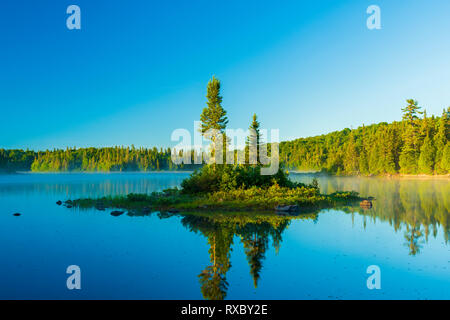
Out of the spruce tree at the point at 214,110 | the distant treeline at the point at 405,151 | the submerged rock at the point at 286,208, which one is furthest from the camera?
the distant treeline at the point at 405,151

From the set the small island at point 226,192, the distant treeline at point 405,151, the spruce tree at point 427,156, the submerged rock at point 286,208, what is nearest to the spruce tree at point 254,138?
the small island at point 226,192

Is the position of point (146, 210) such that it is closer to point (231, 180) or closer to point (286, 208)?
point (231, 180)

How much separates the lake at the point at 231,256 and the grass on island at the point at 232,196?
14.7 ft

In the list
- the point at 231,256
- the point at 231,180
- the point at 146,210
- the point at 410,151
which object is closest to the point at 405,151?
the point at 410,151

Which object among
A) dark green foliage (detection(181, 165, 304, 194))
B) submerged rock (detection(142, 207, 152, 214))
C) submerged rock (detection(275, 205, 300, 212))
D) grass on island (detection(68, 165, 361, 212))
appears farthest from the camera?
dark green foliage (detection(181, 165, 304, 194))

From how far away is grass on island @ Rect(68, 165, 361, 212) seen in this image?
31000 millimetres

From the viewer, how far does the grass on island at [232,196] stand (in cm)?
3100

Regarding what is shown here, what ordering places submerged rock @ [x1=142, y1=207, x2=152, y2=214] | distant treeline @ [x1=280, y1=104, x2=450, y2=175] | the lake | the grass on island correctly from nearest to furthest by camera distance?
1. the lake
2. submerged rock @ [x1=142, y1=207, x2=152, y2=214]
3. the grass on island
4. distant treeline @ [x1=280, y1=104, x2=450, y2=175]

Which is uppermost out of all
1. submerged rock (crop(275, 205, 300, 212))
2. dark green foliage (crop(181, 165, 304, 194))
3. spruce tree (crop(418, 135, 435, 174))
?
spruce tree (crop(418, 135, 435, 174))

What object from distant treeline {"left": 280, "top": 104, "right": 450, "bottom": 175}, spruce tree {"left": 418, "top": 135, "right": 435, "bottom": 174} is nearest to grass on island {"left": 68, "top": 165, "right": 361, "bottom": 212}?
distant treeline {"left": 280, "top": 104, "right": 450, "bottom": 175}

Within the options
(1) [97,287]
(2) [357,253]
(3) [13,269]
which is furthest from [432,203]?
(3) [13,269]

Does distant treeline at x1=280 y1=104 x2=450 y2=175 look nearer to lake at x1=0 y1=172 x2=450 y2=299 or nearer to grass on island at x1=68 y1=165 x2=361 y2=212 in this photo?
grass on island at x1=68 y1=165 x2=361 y2=212

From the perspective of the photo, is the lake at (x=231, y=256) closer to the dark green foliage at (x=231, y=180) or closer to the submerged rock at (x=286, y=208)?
the submerged rock at (x=286, y=208)

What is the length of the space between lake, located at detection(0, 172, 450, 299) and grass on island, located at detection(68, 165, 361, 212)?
4484mm
